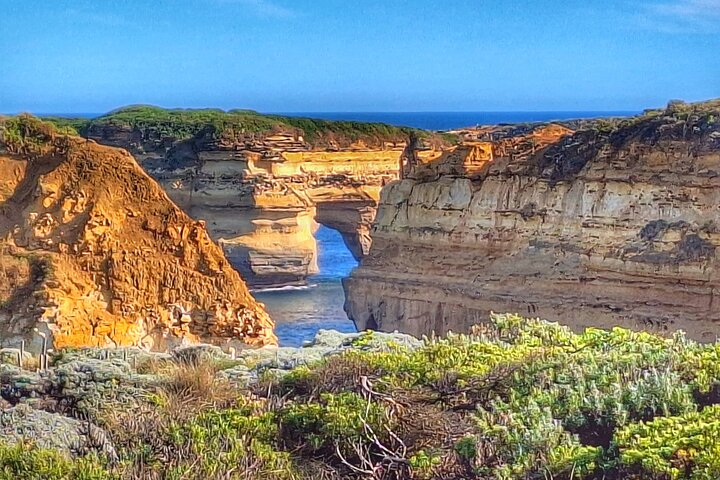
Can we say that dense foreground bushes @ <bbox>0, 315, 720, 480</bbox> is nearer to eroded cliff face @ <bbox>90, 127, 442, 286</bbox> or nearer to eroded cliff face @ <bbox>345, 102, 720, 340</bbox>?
eroded cliff face @ <bbox>345, 102, 720, 340</bbox>

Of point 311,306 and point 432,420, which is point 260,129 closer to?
point 311,306

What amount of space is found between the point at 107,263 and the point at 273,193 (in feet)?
93.7

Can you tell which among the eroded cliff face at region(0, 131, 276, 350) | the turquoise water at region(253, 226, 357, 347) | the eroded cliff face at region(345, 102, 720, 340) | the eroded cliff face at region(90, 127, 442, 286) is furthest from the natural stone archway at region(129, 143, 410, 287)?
the eroded cliff face at region(0, 131, 276, 350)

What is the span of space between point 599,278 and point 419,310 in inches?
177

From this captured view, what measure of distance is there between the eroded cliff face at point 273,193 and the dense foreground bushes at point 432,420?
106 feet

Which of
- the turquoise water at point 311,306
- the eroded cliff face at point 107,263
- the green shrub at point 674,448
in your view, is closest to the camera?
the green shrub at point 674,448

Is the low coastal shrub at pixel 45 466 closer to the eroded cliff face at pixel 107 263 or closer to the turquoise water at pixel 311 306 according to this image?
the eroded cliff face at pixel 107 263

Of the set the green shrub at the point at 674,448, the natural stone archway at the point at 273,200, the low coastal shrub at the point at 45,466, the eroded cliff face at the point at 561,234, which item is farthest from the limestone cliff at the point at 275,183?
the green shrub at the point at 674,448

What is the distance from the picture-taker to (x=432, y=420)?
25.8 ft

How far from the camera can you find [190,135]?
153 feet

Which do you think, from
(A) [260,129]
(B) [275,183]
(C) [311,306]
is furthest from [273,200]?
(C) [311,306]

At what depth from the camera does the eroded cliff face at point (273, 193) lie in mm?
41719

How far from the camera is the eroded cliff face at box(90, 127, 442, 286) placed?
41.7 m

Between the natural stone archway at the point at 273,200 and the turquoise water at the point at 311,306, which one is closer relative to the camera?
the turquoise water at the point at 311,306
